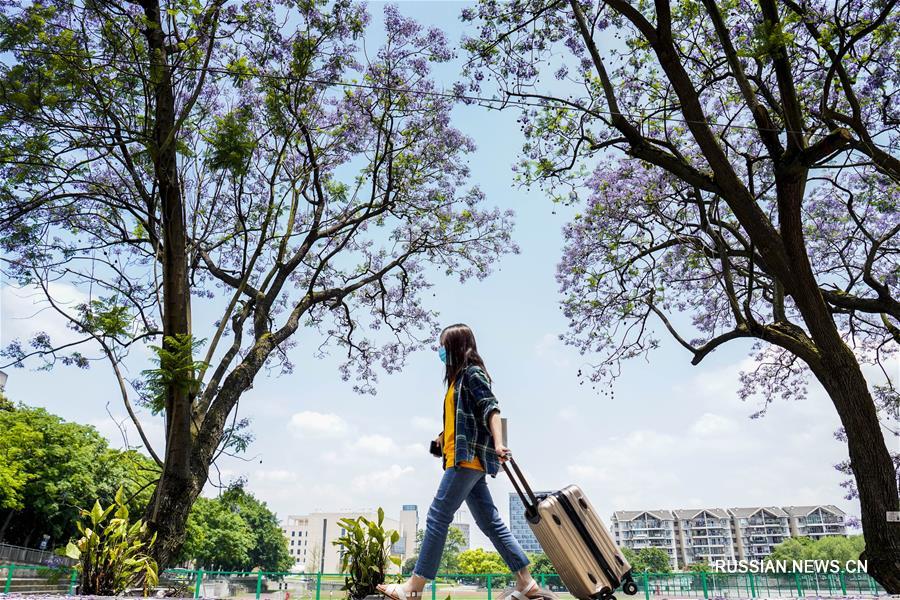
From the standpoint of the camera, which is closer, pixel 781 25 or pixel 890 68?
pixel 781 25

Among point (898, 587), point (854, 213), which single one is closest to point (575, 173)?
point (854, 213)

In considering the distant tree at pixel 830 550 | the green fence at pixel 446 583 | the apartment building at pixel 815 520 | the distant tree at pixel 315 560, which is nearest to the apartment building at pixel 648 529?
the apartment building at pixel 815 520

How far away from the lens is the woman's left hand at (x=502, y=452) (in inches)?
110

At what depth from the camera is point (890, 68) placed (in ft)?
26.6

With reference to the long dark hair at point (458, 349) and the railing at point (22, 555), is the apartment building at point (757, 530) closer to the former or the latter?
the railing at point (22, 555)

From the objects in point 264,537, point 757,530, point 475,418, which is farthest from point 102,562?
point 757,530

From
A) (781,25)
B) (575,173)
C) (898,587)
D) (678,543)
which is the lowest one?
(678,543)

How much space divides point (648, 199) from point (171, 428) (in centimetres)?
842

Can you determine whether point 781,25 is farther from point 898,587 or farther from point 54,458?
point 54,458

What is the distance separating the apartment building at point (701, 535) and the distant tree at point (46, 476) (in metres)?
112

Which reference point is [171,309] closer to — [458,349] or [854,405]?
[458,349]

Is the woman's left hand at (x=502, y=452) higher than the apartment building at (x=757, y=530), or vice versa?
the woman's left hand at (x=502, y=452)

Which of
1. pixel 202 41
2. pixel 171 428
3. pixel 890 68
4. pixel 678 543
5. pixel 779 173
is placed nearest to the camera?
pixel 171 428

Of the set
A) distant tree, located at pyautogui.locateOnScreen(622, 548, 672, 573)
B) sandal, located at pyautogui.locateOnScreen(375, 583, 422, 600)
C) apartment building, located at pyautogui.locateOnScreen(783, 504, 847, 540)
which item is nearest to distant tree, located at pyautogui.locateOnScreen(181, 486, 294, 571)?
sandal, located at pyautogui.locateOnScreen(375, 583, 422, 600)
